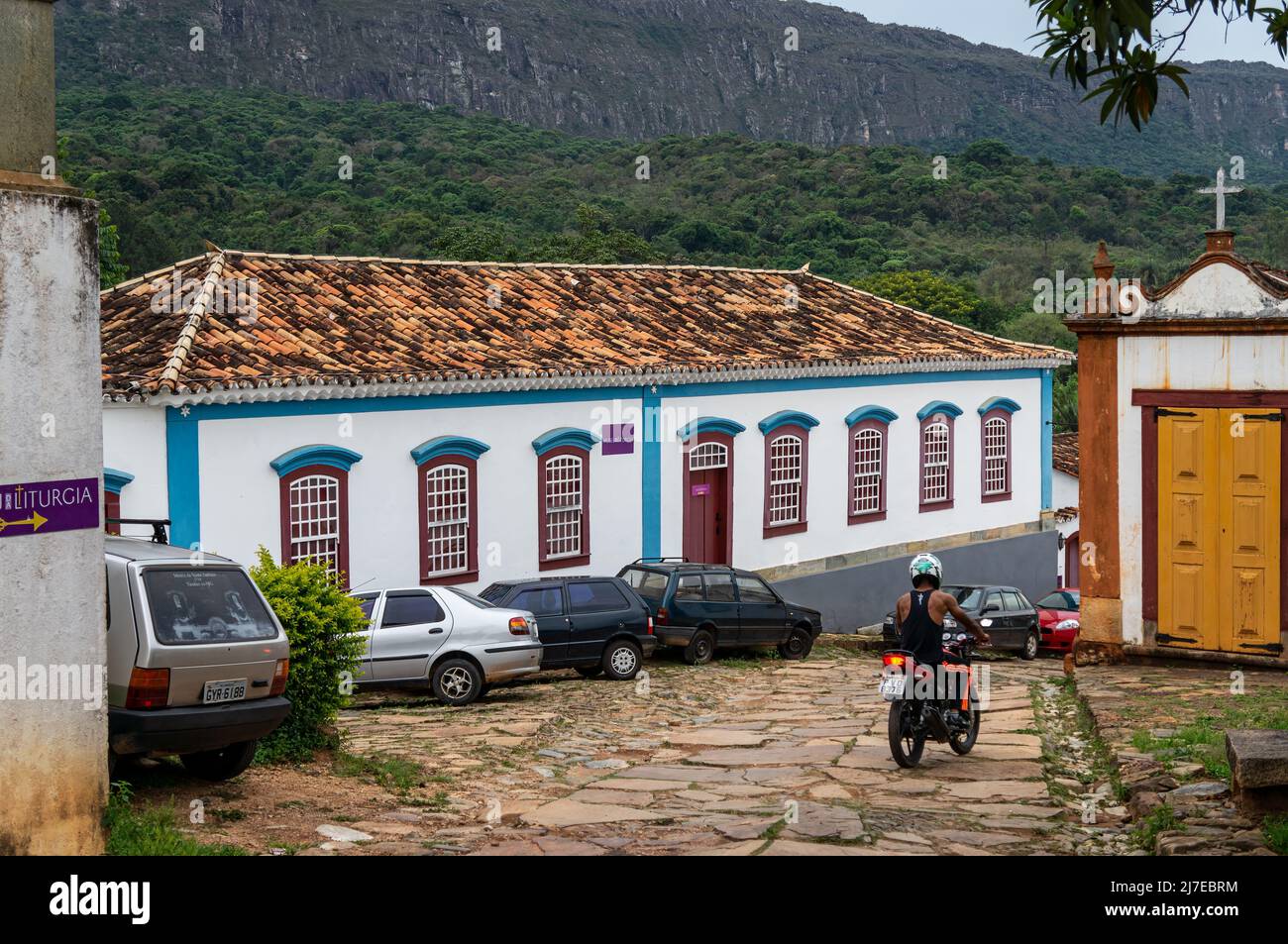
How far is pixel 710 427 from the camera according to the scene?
23.3 metres

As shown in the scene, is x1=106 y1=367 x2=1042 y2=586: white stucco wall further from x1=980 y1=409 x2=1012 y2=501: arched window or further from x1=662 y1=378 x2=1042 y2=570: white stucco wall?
x1=980 y1=409 x2=1012 y2=501: arched window

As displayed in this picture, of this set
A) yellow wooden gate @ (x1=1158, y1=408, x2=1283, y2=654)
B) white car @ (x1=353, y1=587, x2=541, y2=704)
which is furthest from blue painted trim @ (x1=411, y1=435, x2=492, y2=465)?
yellow wooden gate @ (x1=1158, y1=408, x2=1283, y2=654)

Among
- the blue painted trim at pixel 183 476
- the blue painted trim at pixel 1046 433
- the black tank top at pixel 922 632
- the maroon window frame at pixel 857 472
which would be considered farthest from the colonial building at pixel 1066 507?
the black tank top at pixel 922 632

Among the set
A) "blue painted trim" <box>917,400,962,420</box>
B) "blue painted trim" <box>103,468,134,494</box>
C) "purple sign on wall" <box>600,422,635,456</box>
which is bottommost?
"blue painted trim" <box>103,468,134,494</box>

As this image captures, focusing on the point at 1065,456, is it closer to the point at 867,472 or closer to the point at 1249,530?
the point at 867,472

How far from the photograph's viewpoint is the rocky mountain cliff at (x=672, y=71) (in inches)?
3359

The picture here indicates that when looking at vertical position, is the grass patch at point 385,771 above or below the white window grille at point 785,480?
below

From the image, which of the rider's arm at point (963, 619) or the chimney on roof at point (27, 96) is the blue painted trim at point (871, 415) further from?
the chimney on roof at point (27, 96)

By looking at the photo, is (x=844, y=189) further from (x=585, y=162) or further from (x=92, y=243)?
(x=92, y=243)

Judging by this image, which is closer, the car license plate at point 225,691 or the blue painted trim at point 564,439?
the car license plate at point 225,691

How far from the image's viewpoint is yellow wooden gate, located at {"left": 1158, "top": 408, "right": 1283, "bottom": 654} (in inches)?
580

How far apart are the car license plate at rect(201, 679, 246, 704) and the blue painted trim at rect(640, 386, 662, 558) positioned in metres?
13.5

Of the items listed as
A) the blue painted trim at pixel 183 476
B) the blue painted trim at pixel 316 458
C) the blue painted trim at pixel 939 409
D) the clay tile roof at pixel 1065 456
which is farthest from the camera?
the clay tile roof at pixel 1065 456

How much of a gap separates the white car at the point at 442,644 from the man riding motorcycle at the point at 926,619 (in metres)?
5.57
